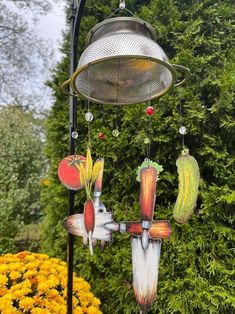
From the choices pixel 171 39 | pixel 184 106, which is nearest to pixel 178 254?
pixel 184 106

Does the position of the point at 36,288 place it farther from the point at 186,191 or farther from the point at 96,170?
the point at 186,191

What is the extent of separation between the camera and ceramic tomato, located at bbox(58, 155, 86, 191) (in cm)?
139

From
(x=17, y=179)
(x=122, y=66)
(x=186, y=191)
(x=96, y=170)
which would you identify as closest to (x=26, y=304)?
(x=96, y=170)

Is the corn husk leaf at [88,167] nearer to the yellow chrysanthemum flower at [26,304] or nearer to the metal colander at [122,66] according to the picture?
the metal colander at [122,66]

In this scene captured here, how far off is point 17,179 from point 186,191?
170 inches

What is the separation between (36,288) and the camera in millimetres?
1832

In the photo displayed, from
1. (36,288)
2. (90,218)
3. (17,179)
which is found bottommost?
(17,179)

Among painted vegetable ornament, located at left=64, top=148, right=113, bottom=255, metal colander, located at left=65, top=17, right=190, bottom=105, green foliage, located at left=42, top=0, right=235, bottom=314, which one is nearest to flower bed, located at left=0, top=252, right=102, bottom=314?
green foliage, located at left=42, top=0, right=235, bottom=314

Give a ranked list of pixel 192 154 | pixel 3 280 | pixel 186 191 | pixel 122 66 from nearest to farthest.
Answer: pixel 186 191 → pixel 122 66 → pixel 3 280 → pixel 192 154

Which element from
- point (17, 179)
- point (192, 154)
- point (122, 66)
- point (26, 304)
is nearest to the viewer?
point (122, 66)

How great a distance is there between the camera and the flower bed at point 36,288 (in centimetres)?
169

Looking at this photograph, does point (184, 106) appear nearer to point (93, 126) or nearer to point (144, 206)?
point (93, 126)

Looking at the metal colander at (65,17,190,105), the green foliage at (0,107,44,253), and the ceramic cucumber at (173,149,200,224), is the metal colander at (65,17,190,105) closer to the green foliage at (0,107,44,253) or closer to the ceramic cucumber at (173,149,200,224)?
the ceramic cucumber at (173,149,200,224)

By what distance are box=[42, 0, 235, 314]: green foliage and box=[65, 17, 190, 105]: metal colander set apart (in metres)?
0.72
